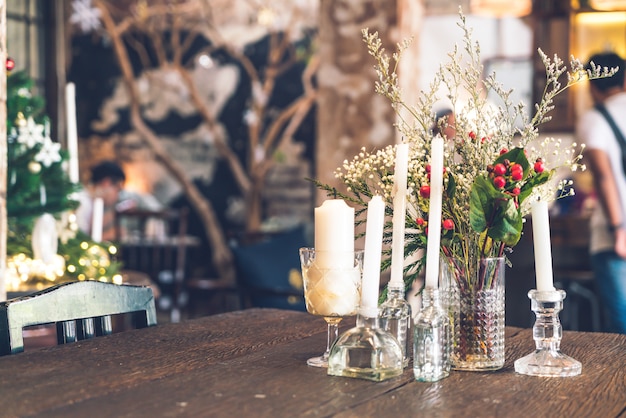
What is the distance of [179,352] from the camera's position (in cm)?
147

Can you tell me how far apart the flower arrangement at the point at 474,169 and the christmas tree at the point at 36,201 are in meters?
1.42

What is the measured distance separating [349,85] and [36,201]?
186 centimetres

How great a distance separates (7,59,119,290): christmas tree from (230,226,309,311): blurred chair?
2.87ft

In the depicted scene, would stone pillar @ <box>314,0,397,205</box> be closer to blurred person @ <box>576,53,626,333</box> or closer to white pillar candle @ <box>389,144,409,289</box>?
blurred person @ <box>576,53,626,333</box>

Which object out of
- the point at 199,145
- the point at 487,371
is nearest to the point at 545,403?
the point at 487,371

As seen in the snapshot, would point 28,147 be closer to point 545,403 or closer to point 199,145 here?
point 545,403

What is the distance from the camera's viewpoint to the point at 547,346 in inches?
55.0

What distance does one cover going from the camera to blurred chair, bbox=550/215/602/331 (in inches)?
191

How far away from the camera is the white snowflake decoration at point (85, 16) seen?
347 inches

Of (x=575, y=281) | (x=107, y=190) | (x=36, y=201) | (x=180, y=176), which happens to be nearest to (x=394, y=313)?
(x=36, y=201)

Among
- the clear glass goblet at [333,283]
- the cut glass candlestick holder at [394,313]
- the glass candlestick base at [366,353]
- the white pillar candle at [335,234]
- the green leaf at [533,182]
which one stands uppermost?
the green leaf at [533,182]

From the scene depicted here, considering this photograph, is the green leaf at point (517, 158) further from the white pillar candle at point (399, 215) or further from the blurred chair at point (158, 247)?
the blurred chair at point (158, 247)

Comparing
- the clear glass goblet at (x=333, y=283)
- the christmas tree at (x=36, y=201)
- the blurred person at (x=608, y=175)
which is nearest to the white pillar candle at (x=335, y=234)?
the clear glass goblet at (x=333, y=283)

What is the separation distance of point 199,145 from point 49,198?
616cm
